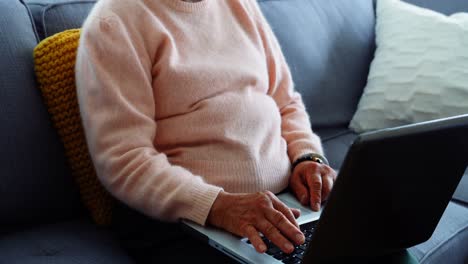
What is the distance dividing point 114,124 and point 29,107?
0.19 metres

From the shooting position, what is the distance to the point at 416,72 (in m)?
1.80

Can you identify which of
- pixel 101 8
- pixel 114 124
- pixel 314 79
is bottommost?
pixel 314 79

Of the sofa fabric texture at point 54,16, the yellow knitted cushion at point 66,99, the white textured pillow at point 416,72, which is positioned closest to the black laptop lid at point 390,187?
the yellow knitted cushion at point 66,99

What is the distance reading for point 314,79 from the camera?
1815 millimetres

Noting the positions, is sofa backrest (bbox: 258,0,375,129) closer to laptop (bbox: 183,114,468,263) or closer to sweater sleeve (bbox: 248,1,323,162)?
sweater sleeve (bbox: 248,1,323,162)

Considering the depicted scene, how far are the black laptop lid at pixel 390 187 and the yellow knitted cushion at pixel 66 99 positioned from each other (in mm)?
523

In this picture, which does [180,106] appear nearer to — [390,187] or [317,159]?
[317,159]

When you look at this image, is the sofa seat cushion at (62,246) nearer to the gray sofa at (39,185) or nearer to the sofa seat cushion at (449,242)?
the gray sofa at (39,185)

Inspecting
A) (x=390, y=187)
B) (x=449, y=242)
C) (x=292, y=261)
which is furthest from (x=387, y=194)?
(x=449, y=242)

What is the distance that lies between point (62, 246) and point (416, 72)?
1152 mm

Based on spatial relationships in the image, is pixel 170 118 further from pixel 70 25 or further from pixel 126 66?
pixel 70 25

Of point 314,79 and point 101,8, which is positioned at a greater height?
point 101,8

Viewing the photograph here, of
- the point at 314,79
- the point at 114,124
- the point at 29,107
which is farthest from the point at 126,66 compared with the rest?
the point at 314,79

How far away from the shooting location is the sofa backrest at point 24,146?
44.1 inches
